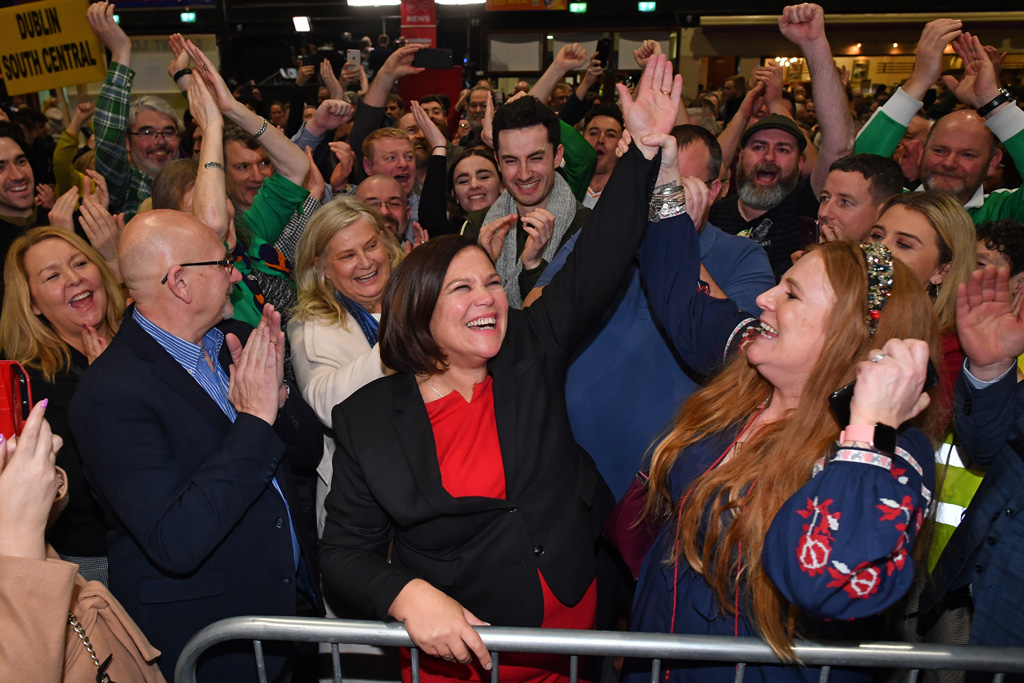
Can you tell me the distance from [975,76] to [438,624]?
3641mm

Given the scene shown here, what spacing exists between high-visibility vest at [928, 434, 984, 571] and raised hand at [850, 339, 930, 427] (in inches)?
41.5

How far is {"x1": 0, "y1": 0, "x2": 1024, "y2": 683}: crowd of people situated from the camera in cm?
141

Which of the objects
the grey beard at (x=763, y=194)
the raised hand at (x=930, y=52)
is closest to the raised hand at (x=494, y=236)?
the grey beard at (x=763, y=194)

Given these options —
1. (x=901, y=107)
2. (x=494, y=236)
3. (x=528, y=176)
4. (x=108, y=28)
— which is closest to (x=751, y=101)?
(x=901, y=107)

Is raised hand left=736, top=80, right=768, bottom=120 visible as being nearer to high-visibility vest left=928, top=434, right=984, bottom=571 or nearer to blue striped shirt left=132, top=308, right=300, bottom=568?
high-visibility vest left=928, top=434, right=984, bottom=571

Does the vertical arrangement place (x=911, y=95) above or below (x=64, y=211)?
above

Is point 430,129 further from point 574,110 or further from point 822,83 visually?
point 822,83

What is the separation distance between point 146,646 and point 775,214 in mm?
3441

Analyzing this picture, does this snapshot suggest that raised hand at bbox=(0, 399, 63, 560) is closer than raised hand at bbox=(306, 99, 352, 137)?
Yes

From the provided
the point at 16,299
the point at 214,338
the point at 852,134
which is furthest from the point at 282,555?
the point at 852,134

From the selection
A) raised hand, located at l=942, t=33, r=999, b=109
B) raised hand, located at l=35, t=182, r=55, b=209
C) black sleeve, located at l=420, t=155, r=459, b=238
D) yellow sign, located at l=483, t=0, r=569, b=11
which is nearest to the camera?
raised hand, located at l=942, t=33, r=999, b=109

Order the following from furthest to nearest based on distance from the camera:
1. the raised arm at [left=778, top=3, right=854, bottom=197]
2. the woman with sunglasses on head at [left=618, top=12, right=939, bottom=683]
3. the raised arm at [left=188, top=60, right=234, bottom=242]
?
the raised arm at [left=778, top=3, right=854, bottom=197] → the raised arm at [left=188, top=60, right=234, bottom=242] → the woman with sunglasses on head at [left=618, top=12, right=939, bottom=683]

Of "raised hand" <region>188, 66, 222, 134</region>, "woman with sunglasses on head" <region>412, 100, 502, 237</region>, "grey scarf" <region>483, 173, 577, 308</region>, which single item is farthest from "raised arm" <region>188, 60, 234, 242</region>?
"woman with sunglasses on head" <region>412, 100, 502, 237</region>

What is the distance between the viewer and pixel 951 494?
2195 millimetres
